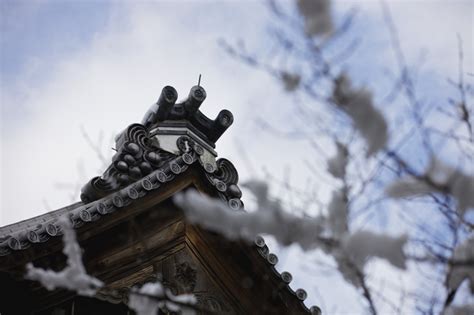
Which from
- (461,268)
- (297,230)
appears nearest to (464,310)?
(461,268)

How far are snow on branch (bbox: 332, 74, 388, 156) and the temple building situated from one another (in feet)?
12.0

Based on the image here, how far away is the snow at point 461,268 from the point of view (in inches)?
175

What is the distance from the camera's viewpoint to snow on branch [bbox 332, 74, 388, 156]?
4.32m

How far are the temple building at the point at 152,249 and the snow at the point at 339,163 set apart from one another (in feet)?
11.0

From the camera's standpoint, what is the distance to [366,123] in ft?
14.3

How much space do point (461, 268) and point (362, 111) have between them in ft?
3.54

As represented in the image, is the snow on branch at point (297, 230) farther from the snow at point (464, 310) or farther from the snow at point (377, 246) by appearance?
the snow at point (464, 310)

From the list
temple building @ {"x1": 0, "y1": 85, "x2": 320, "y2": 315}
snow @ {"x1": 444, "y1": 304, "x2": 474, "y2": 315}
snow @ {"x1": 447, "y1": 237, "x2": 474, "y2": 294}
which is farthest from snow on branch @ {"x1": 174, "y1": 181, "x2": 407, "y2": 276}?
temple building @ {"x1": 0, "y1": 85, "x2": 320, "y2": 315}

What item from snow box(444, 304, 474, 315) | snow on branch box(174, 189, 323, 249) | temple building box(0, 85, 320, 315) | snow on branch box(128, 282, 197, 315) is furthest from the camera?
temple building box(0, 85, 320, 315)

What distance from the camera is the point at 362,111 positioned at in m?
4.34

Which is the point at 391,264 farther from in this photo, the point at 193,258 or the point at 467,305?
the point at 193,258

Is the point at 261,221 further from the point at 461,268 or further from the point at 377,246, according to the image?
the point at 461,268

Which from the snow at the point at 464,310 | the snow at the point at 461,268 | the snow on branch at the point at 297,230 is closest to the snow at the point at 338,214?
the snow on branch at the point at 297,230

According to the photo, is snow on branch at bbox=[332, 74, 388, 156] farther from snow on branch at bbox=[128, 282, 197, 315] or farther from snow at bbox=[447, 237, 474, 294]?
snow on branch at bbox=[128, 282, 197, 315]
